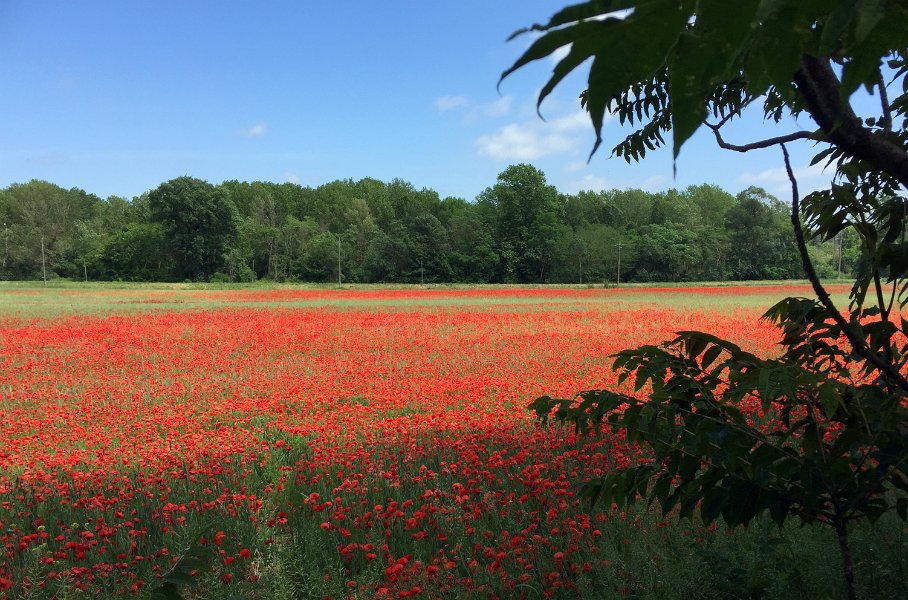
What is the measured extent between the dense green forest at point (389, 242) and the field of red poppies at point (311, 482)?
7071 centimetres

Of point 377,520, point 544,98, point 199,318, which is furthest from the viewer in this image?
point 199,318

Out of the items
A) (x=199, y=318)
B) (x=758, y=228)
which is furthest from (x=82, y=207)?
(x=758, y=228)

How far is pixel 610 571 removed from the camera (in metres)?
3.36

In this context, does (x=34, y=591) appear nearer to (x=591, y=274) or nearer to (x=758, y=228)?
(x=591, y=274)

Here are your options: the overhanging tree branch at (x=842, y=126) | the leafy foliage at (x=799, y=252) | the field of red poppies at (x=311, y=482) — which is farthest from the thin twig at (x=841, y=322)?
the field of red poppies at (x=311, y=482)

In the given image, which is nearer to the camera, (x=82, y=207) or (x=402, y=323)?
(x=402, y=323)

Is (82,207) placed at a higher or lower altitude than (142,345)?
higher

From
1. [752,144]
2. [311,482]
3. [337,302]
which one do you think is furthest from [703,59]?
[337,302]

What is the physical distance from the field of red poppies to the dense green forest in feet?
232

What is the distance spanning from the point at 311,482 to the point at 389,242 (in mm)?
84667

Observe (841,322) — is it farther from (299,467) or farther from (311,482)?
(299,467)

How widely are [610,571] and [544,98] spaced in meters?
3.43

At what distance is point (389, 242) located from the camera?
88688mm

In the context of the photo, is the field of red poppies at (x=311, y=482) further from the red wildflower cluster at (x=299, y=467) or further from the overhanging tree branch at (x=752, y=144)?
the overhanging tree branch at (x=752, y=144)
